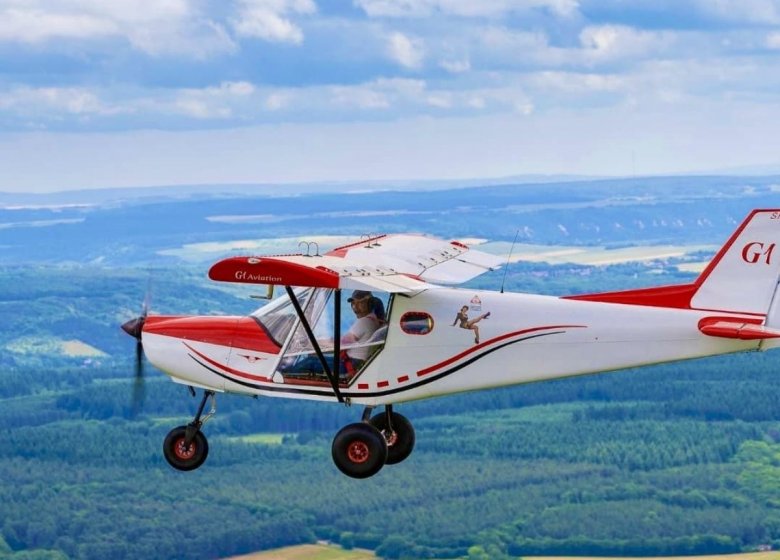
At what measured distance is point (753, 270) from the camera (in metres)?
33.7

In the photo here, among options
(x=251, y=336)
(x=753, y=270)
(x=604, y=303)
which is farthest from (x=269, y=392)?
(x=753, y=270)

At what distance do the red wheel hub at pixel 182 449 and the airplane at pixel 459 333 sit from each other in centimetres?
141

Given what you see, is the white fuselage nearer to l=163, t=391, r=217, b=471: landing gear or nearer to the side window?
the side window

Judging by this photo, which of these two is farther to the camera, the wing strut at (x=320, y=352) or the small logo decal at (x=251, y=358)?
the small logo decal at (x=251, y=358)

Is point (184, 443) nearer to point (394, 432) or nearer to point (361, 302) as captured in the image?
point (394, 432)

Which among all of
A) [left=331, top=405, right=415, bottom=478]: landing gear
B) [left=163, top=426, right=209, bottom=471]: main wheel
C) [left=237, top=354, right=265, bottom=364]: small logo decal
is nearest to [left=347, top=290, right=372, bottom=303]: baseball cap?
[left=237, top=354, right=265, bottom=364]: small logo decal

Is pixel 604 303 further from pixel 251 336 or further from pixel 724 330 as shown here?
pixel 251 336

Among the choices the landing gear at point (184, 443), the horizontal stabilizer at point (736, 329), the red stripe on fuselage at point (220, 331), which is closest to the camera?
the horizontal stabilizer at point (736, 329)

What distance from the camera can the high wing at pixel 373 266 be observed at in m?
32.7

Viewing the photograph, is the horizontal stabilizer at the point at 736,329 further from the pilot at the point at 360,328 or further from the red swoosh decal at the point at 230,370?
the red swoosh decal at the point at 230,370

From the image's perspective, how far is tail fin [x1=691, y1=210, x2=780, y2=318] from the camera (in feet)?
109

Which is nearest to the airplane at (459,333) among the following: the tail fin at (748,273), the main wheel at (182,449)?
the tail fin at (748,273)

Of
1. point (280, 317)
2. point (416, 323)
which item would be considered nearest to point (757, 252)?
point (416, 323)

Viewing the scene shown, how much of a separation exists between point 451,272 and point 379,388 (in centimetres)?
322
